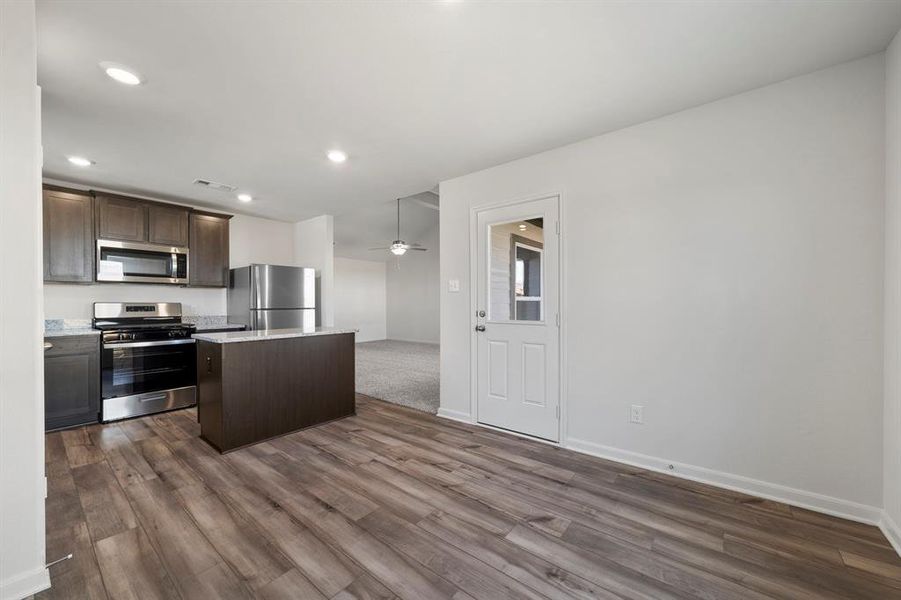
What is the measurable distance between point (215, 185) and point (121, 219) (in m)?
1.09

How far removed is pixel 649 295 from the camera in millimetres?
2641

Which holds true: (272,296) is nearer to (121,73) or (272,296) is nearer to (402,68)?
(121,73)

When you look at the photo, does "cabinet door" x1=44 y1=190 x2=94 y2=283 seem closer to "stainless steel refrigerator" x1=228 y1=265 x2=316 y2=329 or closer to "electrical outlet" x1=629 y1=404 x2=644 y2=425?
"stainless steel refrigerator" x1=228 y1=265 x2=316 y2=329

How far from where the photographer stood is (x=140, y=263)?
416 cm

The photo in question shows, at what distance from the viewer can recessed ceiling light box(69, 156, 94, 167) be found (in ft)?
10.7

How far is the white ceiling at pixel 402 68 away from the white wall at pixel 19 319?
44 cm

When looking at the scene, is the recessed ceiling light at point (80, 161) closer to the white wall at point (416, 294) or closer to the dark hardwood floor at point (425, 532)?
the dark hardwood floor at point (425, 532)

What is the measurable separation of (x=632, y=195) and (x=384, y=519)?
108 inches

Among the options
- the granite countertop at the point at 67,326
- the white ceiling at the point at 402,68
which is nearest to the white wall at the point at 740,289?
the white ceiling at the point at 402,68

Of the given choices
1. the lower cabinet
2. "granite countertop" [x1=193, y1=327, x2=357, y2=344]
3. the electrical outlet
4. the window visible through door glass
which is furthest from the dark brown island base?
the electrical outlet

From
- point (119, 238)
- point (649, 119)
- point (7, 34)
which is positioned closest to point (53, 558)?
point (7, 34)

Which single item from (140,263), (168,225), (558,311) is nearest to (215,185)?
(168,225)

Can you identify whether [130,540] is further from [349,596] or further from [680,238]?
[680,238]

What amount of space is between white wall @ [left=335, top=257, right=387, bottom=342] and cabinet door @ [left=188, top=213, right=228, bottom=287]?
197 inches
